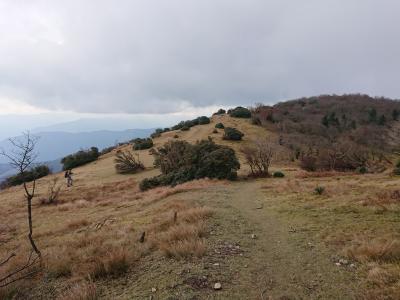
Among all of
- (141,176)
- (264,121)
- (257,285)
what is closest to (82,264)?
(257,285)

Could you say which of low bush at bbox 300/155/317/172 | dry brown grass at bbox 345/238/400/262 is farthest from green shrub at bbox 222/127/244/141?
dry brown grass at bbox 345/238/400/262

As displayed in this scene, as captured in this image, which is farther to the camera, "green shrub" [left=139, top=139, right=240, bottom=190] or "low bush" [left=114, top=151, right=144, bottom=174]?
"low bush" [left=114, top=151, right=144, bottom=174]

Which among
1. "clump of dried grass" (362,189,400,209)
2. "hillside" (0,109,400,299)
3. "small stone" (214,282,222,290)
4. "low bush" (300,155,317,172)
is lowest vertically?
"low bush" (300,155,317,172)

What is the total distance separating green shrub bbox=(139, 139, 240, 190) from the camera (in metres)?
28.1

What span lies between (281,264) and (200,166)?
2123cm

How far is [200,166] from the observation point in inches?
1144

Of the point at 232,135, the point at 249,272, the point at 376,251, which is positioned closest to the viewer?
the point at 249,272

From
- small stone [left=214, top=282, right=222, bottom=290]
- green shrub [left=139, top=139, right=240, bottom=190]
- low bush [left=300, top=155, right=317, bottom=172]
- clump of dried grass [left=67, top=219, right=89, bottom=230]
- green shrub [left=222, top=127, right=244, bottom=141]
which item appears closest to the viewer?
small stone [left=214, top=282, right=222, bottom=290]

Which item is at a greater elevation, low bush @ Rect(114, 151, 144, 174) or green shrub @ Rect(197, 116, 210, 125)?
green shrub @ Rect(197, 116, 210, 125)

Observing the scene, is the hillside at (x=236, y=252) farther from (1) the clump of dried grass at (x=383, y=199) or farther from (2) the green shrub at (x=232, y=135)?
(2) the green shrub at (x=232, y=135)

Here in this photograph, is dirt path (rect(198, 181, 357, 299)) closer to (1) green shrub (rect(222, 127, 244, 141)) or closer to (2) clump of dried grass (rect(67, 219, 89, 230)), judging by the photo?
(2) clump of dried grass (rect(67, 219, 89, 230))

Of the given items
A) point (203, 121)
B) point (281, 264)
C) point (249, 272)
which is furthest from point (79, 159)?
point (249, 272)

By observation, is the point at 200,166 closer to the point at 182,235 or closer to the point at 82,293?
the point at 182,235

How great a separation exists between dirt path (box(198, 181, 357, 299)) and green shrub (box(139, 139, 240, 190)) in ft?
49.3
